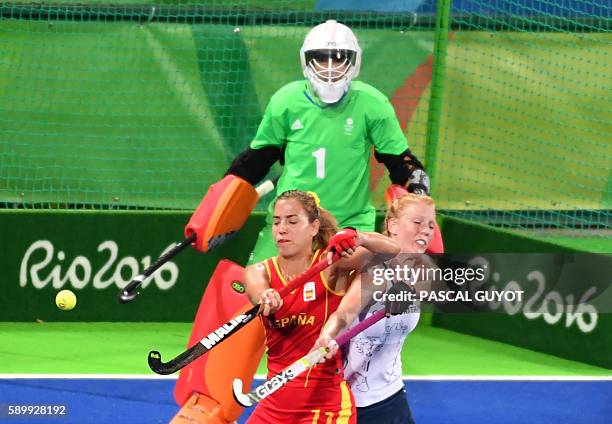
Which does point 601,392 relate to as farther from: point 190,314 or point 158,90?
point 158,90

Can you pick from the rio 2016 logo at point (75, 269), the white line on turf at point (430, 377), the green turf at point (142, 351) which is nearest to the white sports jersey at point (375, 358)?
the white line on turf at point (430, 377)

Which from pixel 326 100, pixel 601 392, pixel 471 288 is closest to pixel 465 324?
pixel 471 288

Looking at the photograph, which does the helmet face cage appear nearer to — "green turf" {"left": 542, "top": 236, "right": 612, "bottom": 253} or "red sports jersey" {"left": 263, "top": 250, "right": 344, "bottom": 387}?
"red sports jersey" {"left": 263, "top": 250, "right": 344, "bottom": 387}

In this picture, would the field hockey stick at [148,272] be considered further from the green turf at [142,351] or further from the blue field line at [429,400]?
the green turf at [142,351]

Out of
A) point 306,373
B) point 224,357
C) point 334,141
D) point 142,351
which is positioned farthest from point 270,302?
point 142,351

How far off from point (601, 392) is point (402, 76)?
10.1 feet

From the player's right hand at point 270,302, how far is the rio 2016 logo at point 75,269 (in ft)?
14.5

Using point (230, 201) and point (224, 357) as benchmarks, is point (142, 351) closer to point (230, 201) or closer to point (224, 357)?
point (230, 201)

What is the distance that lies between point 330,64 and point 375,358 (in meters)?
2.27

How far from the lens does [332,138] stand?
855 centimetres

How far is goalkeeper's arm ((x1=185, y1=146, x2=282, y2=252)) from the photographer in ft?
27.9

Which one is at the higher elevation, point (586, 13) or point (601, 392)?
point (586, 13)

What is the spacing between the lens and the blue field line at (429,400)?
884 centimetres

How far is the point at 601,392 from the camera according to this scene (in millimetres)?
9531
